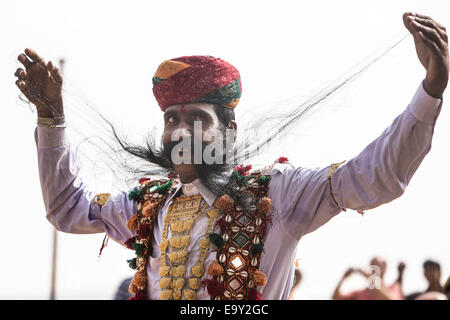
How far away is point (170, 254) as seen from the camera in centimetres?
347

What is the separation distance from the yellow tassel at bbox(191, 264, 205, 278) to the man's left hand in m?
1.44

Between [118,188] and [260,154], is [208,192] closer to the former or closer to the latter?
[260,154]

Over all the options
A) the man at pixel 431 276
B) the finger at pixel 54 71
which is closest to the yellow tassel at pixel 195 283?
the finger at pixel 54 71

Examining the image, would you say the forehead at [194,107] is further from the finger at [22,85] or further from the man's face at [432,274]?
the man's face at [432,274]

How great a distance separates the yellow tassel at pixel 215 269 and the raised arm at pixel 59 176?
2.70ft

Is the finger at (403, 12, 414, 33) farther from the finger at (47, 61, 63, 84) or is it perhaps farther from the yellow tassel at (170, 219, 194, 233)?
the finger at (47, 61, 63, 84)

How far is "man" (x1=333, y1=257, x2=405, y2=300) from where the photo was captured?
222 inches

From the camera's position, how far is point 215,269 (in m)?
3.26

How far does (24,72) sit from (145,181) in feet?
3.14

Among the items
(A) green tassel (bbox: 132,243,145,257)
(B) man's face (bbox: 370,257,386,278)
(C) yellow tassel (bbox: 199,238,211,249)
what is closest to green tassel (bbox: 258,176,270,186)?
(C) yellow tassel (bbox: 199,238,211,249)

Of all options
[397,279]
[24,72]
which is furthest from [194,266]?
[397,279]

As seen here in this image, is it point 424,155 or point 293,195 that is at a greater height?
point 424,155

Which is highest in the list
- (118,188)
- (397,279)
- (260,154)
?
(260,154)

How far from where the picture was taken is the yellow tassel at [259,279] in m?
3.24
